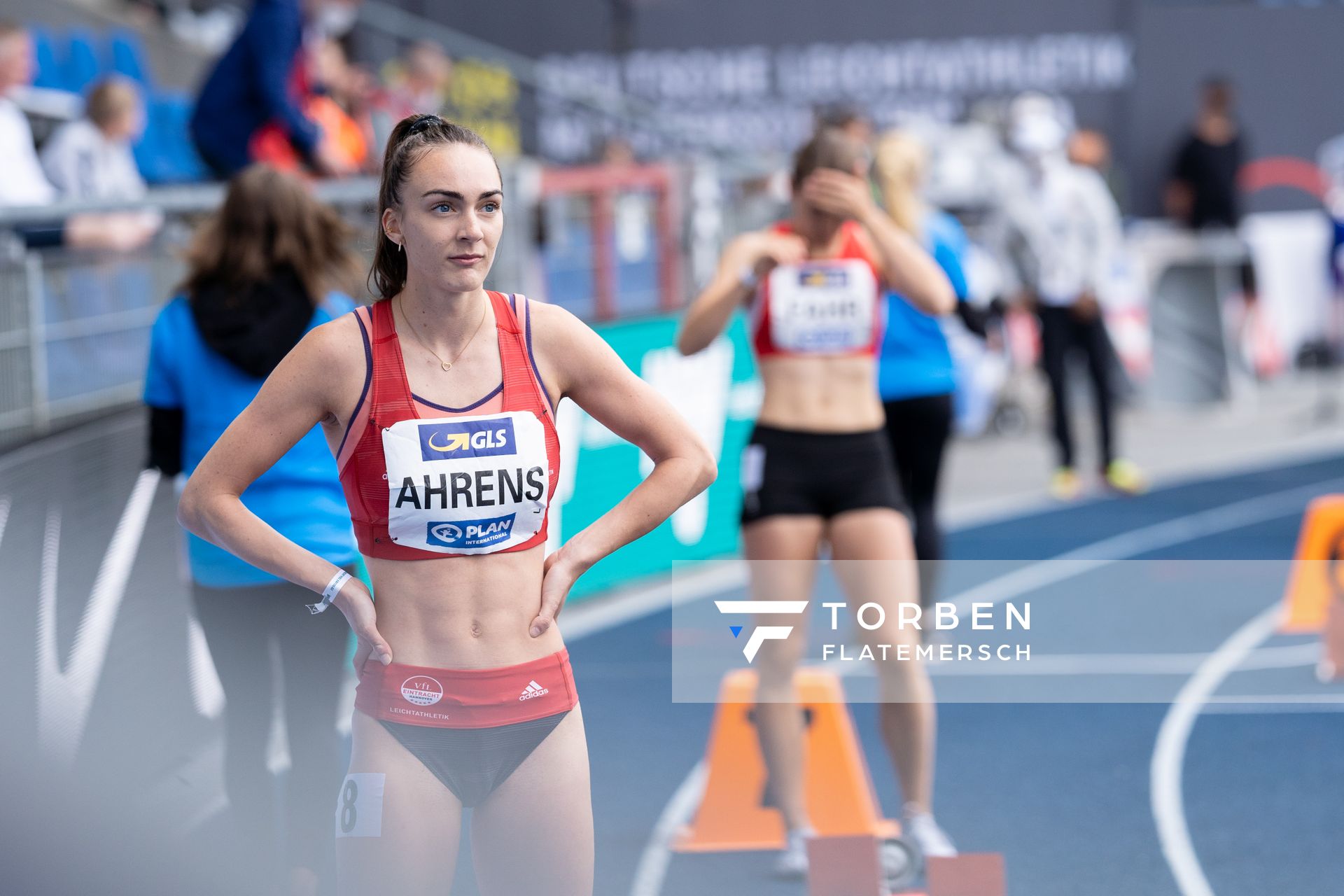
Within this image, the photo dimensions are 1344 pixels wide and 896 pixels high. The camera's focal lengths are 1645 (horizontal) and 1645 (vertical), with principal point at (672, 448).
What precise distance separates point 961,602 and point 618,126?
1054 cm

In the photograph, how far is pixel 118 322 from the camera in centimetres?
622

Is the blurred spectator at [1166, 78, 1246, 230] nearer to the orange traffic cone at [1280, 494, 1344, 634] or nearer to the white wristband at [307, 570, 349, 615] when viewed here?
the orange traffic cone at [1280, 494, 1344, 634]

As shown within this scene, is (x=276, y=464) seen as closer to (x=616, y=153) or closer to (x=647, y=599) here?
(x=647, y=599)

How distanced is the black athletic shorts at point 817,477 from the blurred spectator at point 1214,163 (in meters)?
13.7

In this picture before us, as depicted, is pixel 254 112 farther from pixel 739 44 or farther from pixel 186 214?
pixel 739 44

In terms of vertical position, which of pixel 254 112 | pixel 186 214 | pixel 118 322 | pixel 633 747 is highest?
pixel 254 112

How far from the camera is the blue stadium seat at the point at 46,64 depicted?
1162 centimetres

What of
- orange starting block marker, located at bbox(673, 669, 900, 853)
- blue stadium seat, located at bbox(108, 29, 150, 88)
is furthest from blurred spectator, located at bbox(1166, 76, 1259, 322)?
orange starting block marker, located at bbox(673, 669, 900, 853)

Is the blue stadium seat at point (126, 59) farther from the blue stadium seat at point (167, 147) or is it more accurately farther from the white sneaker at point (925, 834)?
the white sneaker at point (925, 834)

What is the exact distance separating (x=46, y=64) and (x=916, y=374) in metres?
7.96

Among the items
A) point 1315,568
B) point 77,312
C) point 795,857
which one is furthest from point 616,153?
point 795,857

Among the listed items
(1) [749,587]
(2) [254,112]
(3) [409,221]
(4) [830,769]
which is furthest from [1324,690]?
(3) [409,221]

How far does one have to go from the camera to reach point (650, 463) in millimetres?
9406

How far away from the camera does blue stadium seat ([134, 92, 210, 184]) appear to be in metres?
10.9
